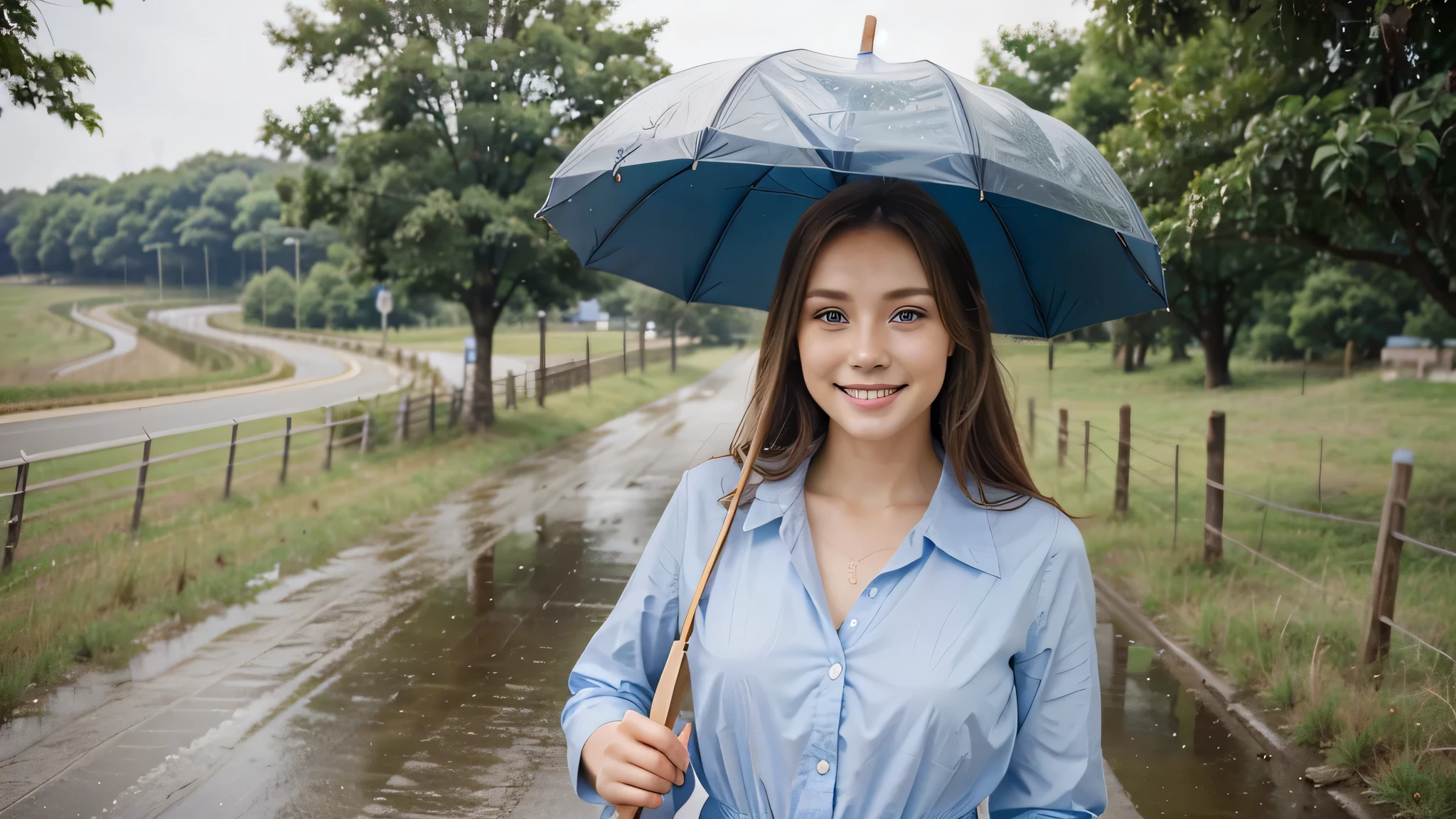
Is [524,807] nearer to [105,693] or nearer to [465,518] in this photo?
[105,693]

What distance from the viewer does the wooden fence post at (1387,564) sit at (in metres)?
4.17

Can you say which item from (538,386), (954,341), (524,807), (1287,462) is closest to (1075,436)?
(1287,462)

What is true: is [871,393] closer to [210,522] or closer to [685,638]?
[685,638]

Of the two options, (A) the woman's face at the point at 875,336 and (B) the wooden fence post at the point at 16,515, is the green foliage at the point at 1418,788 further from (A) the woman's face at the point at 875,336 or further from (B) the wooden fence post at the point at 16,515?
(B) the wooden fence post at the point at 16,515

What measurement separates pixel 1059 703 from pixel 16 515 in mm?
4996

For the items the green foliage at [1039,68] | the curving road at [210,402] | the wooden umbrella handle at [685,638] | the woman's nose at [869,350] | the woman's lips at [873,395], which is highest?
the green foliage at [1039,68]

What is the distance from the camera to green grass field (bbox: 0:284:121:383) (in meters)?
5.02

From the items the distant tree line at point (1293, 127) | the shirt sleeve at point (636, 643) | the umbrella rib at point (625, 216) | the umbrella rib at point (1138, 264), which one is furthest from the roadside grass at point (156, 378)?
the distant tree line at point (1293, 127)

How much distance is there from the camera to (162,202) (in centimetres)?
673

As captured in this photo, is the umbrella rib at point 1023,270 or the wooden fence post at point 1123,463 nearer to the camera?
the umbrella rib at point 1023,270

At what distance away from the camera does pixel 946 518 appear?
1.47m

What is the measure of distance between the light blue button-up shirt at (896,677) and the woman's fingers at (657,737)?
0.34 ft

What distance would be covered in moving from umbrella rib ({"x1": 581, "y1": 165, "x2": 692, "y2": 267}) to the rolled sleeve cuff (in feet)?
2.64

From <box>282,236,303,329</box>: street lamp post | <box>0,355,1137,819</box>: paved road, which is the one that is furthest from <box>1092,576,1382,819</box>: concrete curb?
<box>282,236,303,329</box>: street lamp post
